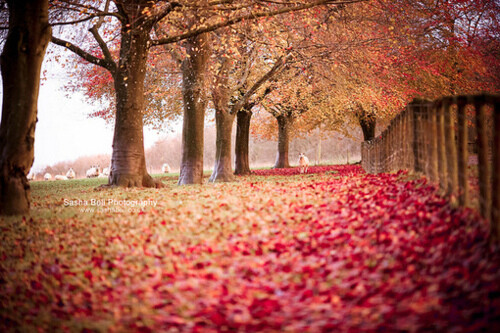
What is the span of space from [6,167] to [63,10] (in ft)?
24.5

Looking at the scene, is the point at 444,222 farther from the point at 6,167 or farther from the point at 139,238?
the point at 6,167

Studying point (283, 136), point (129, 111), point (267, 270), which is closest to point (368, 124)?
point (283, 136)

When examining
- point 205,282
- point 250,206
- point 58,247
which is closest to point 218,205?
point 250,206

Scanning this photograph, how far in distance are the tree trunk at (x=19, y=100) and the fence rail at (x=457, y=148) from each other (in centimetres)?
872

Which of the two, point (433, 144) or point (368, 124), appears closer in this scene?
point (433, 144)

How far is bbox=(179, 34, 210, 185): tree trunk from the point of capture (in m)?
16.8

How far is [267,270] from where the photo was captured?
16.9ft

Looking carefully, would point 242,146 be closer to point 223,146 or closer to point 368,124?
point 223,146

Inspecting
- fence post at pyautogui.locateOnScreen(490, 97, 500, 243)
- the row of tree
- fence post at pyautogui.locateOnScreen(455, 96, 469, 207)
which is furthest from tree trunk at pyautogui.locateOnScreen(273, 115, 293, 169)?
fence post at pyautogui.locateOnScreen(490, 97, 500, 243)

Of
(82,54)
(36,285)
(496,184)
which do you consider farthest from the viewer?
(82,54)

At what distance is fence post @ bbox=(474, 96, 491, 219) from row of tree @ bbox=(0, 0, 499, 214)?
867cm

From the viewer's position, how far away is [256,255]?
574cm

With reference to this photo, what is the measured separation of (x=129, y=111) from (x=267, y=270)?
9969 mm

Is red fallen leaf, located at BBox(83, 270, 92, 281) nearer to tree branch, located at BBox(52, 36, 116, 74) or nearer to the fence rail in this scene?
the fence rail
